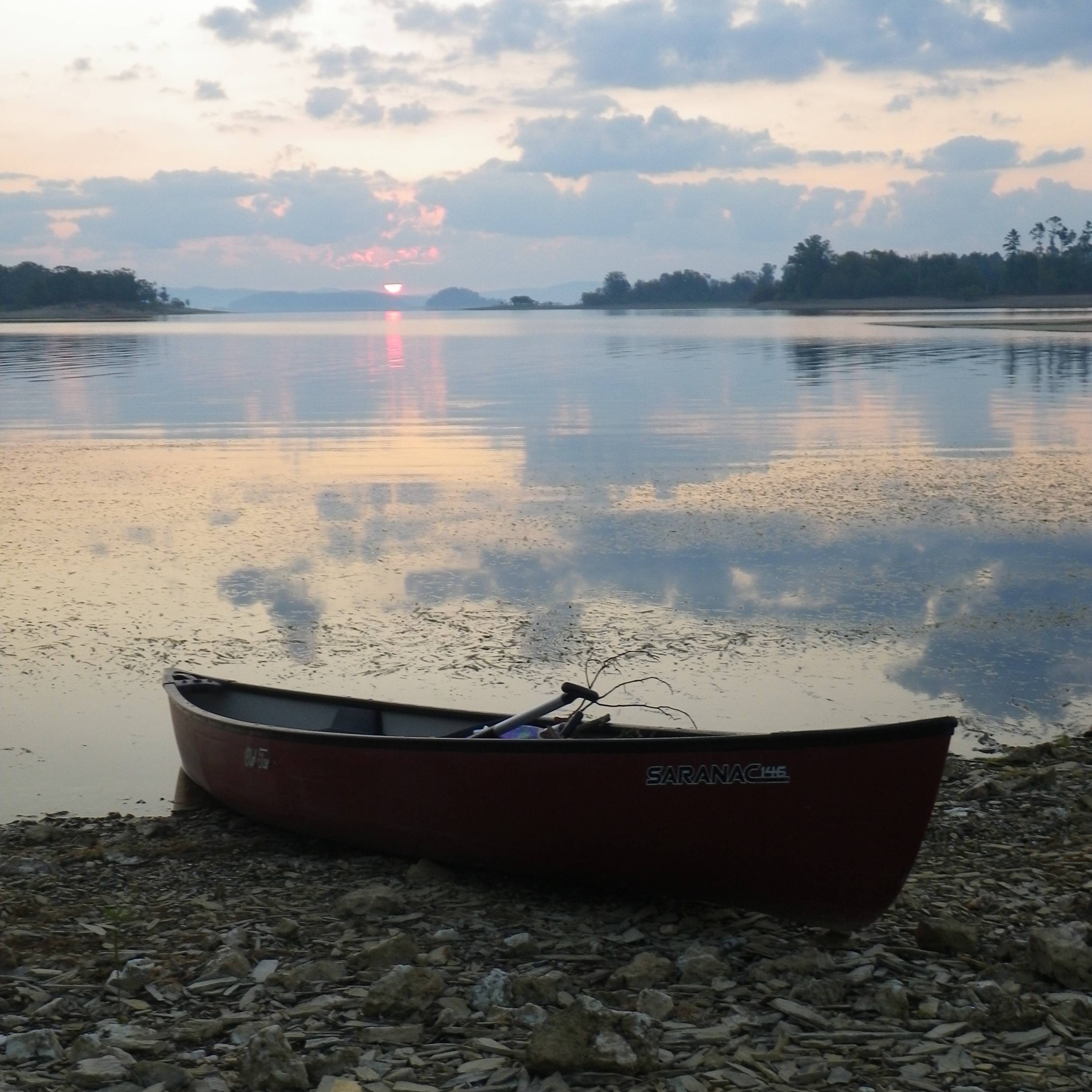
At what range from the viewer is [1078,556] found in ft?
56.1

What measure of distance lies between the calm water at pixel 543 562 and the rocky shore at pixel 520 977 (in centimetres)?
236

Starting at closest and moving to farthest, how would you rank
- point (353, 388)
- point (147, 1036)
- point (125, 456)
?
point (147, 1036), point (125, 456), point (353, 388)

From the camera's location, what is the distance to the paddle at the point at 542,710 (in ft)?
28.0

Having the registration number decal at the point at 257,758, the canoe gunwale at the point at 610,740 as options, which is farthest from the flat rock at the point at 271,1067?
the registration number decal at the point at 257,758

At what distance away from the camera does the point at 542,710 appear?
869 centimetres

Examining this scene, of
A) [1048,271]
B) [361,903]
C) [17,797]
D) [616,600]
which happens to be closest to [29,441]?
[616,600]

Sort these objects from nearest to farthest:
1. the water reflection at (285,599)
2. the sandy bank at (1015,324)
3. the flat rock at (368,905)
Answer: the flat rock at (368,905), the water reflection at (285,599), the sandy bank at (1015,324)

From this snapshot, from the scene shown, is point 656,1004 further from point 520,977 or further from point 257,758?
point 257,758

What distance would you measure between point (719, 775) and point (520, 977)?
59.0 inches

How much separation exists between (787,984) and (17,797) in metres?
6.40

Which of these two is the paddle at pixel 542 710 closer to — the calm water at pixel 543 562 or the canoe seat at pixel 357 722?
the canoe seat at pixel 357 722

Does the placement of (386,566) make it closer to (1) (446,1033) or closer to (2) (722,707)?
(2) (722,707)

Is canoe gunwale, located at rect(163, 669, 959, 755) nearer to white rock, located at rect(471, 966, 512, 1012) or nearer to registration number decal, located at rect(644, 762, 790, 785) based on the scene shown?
registration number decal, located at rect(644, 762, 790, 785)

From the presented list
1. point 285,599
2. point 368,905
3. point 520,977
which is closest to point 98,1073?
point 520,977
